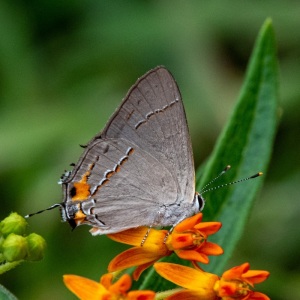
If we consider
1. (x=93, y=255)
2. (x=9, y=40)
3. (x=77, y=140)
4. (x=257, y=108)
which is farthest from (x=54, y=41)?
(x=257, y=108)

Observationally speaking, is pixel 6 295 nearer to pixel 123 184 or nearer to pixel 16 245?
pixel 16 245

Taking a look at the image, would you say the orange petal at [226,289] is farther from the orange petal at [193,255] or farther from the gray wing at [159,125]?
the gray wing at [159,125]

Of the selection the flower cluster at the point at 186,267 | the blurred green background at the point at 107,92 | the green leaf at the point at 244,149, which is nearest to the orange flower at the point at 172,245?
Result: the flower cluster at the point at 186,267

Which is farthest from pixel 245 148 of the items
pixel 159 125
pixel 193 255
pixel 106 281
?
pixel 106 281

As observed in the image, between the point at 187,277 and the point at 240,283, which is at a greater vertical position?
the point at 187,277

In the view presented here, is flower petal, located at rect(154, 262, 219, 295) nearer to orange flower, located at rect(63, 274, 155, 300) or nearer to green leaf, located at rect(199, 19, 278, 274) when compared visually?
orange flower, located at rect(63, 274, 155, 300)

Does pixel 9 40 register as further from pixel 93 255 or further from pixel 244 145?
pixel 244 145

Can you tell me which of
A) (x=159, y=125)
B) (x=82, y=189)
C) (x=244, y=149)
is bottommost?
(x=244, y=149)
